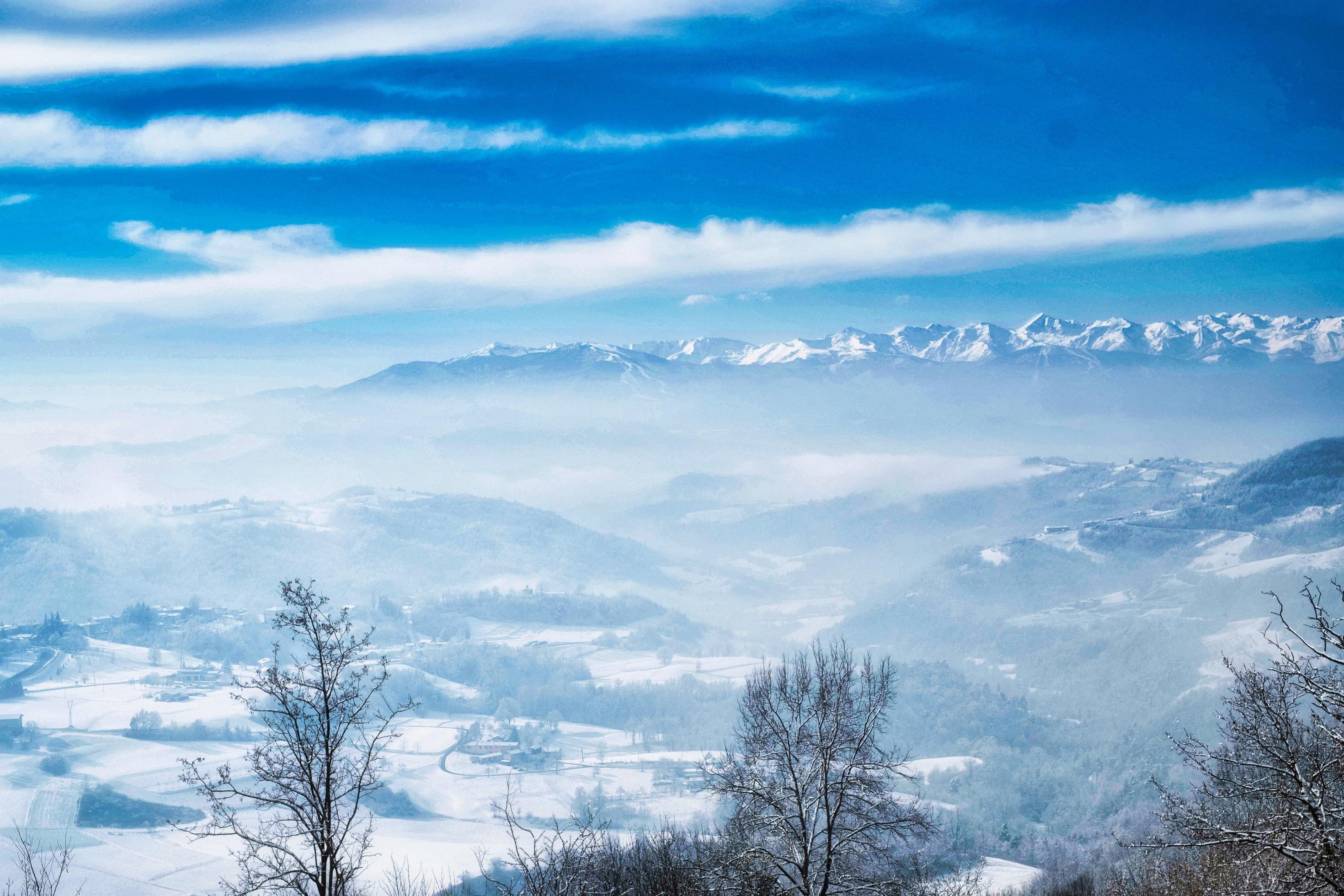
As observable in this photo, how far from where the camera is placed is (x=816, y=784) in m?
24.8

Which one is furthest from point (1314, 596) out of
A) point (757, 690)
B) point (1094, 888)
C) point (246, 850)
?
point (1094, 888)

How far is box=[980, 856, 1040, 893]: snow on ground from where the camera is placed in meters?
120

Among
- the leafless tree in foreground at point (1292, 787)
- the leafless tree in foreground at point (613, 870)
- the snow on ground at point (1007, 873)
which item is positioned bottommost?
the snow on ground at point (1007, 873)

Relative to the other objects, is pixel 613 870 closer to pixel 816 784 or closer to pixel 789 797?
pixel 789 797

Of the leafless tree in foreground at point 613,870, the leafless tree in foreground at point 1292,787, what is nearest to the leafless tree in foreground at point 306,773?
the leafless tree in foreground at point 613,870

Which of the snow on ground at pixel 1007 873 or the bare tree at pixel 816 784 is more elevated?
the bare tree at pixel 816 784

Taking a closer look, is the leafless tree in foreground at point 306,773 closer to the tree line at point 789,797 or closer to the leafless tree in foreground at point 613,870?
the tree line at point 789,797

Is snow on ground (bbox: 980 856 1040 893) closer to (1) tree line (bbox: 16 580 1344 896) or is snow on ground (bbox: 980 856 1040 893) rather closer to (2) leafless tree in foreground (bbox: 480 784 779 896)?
(2) leafless tree in foreground (bbox: 480 784 779 896)

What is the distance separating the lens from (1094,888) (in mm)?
69688

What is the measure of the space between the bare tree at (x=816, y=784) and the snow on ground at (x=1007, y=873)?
92.7 metres

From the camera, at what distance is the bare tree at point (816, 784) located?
24344 millimetres

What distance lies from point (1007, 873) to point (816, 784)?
455 feet

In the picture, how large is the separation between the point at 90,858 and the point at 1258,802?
216 meters

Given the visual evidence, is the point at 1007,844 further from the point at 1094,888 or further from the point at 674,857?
the point at 674,857
